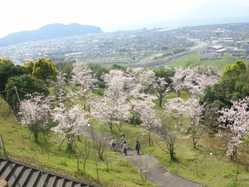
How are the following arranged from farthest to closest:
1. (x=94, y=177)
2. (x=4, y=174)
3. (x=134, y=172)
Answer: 1. (x=134, y=172)
2. (x=94, y=177)
3. (x=4, y=174)

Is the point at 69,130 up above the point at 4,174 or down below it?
below

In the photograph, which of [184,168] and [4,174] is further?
[184,168]

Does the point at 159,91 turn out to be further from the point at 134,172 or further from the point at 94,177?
the point at 94,177

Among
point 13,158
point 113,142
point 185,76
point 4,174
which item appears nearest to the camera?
point 4,174

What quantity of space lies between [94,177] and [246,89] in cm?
2617

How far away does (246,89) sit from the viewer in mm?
41094

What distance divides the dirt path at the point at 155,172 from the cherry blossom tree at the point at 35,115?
7.47m

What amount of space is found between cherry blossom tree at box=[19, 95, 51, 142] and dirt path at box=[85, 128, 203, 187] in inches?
294

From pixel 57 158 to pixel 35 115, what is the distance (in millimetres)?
6995

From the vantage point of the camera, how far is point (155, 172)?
2664cm

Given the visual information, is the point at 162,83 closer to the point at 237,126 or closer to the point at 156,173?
the point at 237,126

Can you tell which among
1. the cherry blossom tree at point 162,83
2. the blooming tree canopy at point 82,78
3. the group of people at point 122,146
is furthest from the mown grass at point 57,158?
the cherry blossom tree at point 162,83

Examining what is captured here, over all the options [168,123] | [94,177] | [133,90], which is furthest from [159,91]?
[94,177]

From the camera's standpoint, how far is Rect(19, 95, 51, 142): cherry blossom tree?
29.2m
